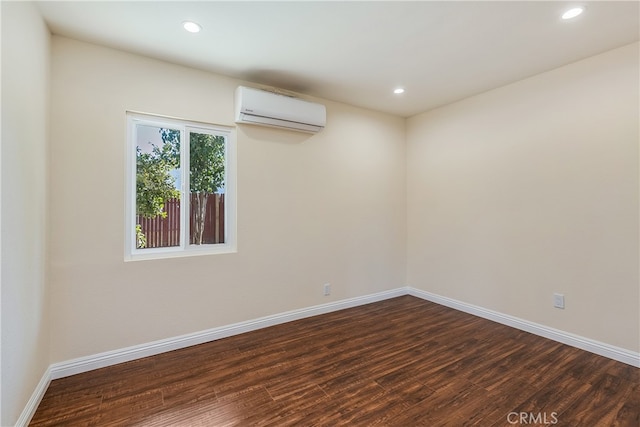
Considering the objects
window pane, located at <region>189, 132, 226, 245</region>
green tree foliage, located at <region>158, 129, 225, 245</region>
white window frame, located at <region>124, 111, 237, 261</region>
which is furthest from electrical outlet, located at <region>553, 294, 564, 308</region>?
green tree foliage, located at <region>158, 129, 225, 245</region>

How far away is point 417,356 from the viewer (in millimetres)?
2500

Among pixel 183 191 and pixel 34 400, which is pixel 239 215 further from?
pixel 34 400

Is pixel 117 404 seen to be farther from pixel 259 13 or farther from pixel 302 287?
pixel 259 13

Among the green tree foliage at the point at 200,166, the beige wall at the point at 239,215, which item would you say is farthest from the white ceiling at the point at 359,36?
the green tree foliage at the point at 200,166

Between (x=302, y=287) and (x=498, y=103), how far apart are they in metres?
3.00

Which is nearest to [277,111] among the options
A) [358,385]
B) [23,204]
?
[23,204]

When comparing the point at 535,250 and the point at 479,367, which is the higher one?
the point at 535,250

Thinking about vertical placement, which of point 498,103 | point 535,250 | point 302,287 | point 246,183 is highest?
point 498,103

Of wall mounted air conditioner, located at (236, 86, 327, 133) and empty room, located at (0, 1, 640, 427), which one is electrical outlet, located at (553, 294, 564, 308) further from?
wall mounted air conditioner, located at (236, 86, 327, 133)

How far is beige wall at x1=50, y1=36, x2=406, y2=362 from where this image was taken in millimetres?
2232

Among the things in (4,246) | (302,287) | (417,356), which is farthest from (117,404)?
(417,356)

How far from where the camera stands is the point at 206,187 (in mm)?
2881

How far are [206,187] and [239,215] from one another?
420mm

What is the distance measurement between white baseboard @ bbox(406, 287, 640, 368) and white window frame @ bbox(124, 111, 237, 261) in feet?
9.12
